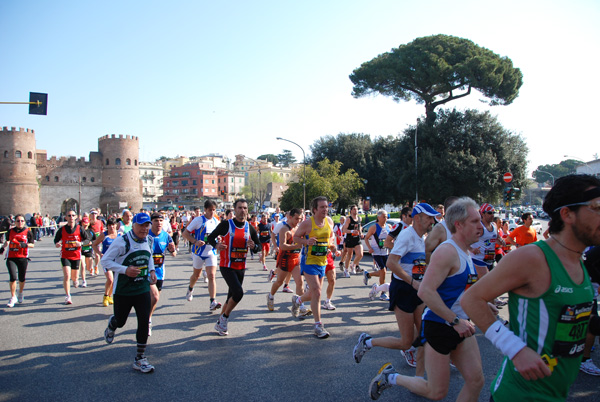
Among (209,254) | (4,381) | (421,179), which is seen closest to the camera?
(4,381)

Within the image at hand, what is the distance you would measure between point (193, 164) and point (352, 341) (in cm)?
11941

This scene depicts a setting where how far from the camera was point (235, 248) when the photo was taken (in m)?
6.47

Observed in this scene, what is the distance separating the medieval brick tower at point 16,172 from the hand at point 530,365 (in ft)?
261

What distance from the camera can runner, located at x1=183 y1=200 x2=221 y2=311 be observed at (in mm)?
7734

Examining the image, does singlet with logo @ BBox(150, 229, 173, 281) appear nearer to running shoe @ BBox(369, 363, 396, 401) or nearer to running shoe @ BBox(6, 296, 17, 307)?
running shoe @ BBox(6, 296, 17, 307)

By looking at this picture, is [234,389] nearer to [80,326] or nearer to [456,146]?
[80,326]

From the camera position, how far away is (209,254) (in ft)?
26.2

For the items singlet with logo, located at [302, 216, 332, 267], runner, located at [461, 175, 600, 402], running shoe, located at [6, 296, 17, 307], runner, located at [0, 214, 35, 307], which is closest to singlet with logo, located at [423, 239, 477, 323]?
runner, located at [461, 175, 600, 402]

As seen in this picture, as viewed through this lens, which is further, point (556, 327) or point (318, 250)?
point (318, 250)

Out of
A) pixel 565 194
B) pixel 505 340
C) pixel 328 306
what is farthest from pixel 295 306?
pixel 565 194

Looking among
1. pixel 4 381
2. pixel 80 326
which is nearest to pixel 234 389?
pixel 4 381

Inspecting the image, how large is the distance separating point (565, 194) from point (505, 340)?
0.78 m

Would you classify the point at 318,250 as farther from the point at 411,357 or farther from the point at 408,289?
the point at 408,289

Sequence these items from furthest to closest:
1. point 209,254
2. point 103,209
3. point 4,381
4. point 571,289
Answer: point 103,209
point 209,254
point 4,381
point 571,289
